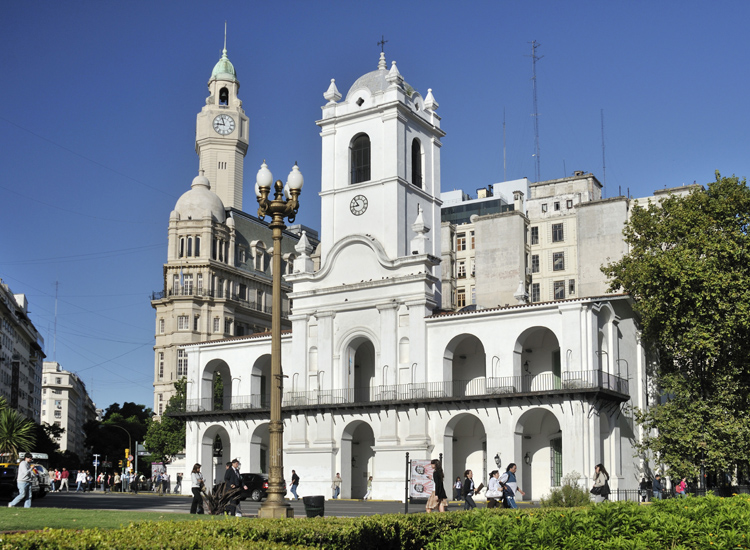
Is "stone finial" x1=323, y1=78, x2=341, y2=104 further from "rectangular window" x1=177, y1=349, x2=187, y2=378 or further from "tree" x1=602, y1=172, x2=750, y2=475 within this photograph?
"rectangular window" x1=177, y1=349, x2=187, y2=378

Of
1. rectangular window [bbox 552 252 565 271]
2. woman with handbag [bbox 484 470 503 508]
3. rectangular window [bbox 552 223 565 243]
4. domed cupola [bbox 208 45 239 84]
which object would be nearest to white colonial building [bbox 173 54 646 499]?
woman with handbag [bbox 484 470 503 508]

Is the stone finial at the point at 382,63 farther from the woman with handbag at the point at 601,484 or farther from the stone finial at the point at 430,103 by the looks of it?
the woman with handbag at the point at 601,484

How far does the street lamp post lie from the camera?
1989 centimetres

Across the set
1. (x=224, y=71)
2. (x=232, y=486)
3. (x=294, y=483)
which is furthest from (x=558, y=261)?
(x=232, y=486)

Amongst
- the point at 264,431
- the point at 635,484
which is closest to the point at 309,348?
the point at 264,431

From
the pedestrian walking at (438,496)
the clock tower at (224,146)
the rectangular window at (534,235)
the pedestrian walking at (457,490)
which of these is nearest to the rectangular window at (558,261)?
the rectangular window at (534,235)

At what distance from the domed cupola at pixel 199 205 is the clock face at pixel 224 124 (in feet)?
36.8

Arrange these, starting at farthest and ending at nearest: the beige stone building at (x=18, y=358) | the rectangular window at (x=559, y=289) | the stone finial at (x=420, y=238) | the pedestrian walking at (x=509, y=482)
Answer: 1. the beige stone building at (x=18, y=358)
2. the rectangular window at (x=559, y=289)
3. the stone finial at (x=420, y=238)
4. the pedestrian walking at (x=509, y=482)

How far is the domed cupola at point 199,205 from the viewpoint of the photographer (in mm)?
79750

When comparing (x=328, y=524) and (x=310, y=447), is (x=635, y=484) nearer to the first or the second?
(x=310, y=447)

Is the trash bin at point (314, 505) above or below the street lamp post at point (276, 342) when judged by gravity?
below

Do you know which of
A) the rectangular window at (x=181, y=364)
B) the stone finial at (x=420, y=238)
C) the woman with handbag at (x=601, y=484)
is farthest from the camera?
the rectangular window at (x=181, y=364)

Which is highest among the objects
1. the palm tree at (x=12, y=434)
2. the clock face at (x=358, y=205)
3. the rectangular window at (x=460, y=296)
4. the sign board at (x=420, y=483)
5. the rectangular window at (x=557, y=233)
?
the rectangular window at (x=557, y=233)

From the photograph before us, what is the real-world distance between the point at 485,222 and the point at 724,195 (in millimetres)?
33497
